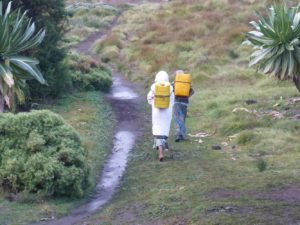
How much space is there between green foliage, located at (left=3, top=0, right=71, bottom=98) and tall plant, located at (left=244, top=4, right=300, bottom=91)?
1417 cm

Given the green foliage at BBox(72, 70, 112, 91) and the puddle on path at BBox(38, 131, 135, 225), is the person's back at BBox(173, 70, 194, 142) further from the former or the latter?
the green foliage at BBox(72, 70, 112, 91)

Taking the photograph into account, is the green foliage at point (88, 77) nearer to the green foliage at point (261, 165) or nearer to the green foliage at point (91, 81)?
the green foliage at point (91, 81)

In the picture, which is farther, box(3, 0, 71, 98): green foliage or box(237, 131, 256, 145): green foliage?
box(3, 0, 71, 98): green foliage

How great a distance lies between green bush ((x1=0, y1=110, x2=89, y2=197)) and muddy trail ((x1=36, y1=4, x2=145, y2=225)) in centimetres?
53

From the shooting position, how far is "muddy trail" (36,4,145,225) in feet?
41.3

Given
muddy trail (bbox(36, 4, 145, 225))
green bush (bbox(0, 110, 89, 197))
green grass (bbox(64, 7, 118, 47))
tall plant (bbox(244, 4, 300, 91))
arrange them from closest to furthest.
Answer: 1. tall plant (bbox(244, 4, 300, 91))
2. muddy trail (bbox(36, 4, 145, 225))
3. green bush (bbox(0, 110, 89, 197))
4. green grass (bbox(64, 7, 118, 47))

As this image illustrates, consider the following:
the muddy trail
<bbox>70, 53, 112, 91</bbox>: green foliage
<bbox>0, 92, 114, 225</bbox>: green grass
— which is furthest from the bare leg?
<bbox>70, 53, 112, 91</bbox>: green foliage

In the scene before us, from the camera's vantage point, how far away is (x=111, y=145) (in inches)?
718

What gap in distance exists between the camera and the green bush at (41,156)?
13094 millimetres

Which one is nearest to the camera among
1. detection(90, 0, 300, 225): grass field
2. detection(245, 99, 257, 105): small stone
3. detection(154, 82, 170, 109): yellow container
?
detection(90, 0, 300, 225): grass field

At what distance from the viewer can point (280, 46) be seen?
31.9 ft

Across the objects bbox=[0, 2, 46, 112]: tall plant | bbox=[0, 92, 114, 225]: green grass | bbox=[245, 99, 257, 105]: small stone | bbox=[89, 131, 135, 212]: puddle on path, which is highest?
bbox=[0, 2, 46, 112]: tall plant

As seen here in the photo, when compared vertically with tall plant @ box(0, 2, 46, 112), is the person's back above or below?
below

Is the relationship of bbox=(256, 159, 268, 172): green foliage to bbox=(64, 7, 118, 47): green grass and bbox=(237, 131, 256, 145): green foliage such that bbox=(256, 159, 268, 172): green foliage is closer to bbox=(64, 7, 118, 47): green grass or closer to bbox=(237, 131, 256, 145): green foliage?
bbox=(237, 131, 256, 145): green foliage
